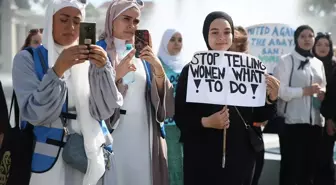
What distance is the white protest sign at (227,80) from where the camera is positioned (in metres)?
3.77

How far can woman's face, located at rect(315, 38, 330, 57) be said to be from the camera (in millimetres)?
6477

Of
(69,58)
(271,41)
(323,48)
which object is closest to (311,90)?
(323,48)

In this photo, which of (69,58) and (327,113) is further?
(327,113)

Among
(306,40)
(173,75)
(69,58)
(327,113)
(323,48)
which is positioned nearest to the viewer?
(69,58)

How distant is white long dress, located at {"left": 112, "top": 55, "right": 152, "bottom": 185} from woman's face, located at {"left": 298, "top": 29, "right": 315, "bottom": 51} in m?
2.73

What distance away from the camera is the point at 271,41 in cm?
884

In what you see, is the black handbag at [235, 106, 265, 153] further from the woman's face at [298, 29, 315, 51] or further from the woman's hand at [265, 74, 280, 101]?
the woman's face at [298, 29, 315, 51]

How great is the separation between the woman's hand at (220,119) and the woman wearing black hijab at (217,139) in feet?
0.07

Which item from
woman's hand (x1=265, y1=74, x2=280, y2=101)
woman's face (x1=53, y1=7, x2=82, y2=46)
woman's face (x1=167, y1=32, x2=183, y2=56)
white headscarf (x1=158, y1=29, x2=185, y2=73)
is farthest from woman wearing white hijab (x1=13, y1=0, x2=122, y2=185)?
woman's face (x1=167, y1=32, x2=183, y2=56)

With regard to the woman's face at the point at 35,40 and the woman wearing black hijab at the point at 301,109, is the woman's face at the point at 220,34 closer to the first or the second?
the woman wearing black hijab at the point at 301,109

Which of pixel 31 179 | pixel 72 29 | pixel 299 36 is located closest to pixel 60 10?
pixel 72 29

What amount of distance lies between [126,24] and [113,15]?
10 centimetres

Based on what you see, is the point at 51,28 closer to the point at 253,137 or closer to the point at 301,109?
the point at 253,137

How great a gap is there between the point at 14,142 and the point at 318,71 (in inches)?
155
